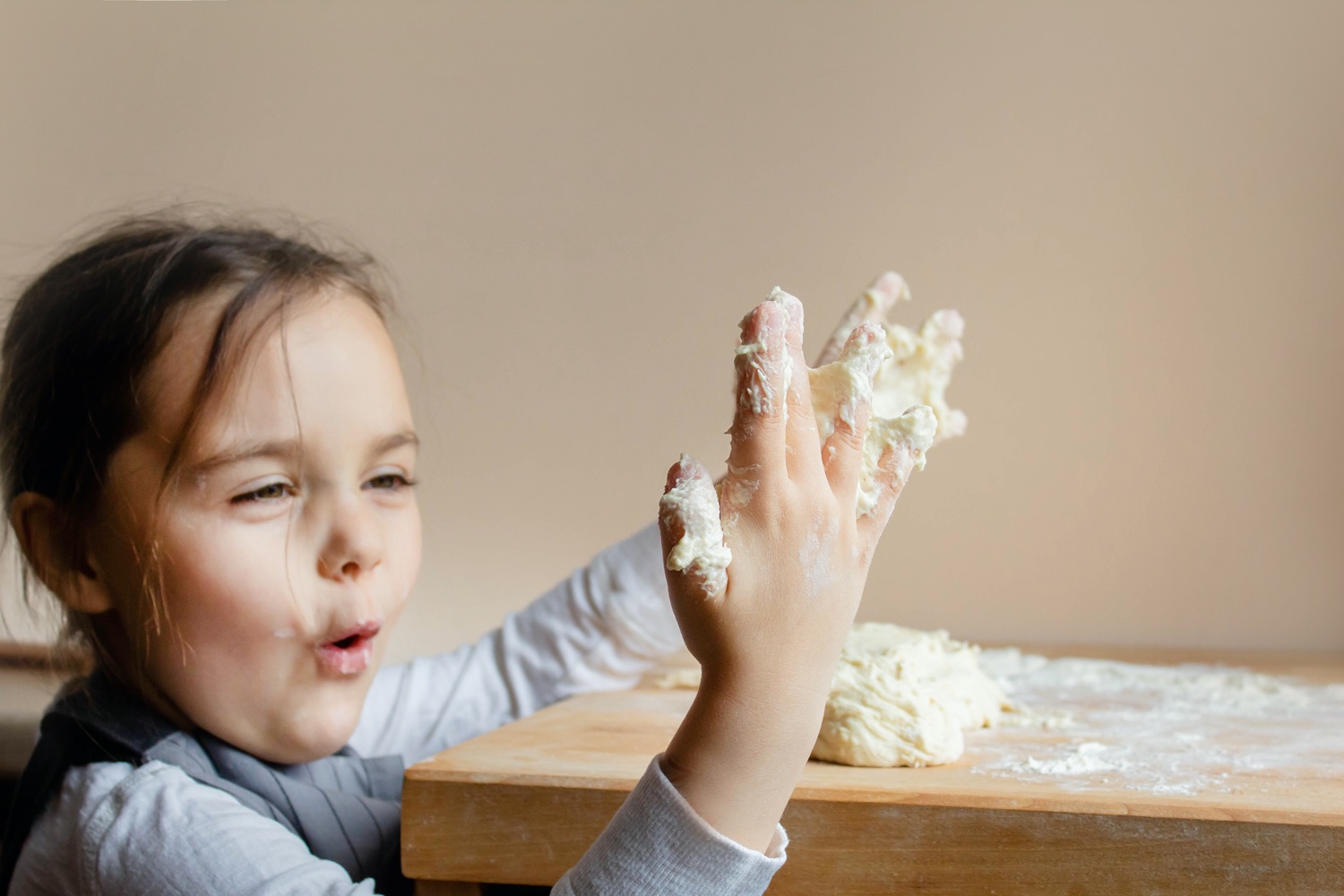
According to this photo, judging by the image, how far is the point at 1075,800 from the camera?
0.52 meters

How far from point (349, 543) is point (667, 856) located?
33 centimetres

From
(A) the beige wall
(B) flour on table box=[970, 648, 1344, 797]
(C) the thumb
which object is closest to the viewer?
(C) the thumb

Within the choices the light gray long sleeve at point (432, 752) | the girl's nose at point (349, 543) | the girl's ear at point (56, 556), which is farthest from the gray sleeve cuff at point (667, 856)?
the girl's ear at point (56, 556)

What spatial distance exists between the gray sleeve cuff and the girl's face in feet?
1.00

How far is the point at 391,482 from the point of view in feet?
2.66

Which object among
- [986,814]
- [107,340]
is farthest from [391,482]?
[986,814]

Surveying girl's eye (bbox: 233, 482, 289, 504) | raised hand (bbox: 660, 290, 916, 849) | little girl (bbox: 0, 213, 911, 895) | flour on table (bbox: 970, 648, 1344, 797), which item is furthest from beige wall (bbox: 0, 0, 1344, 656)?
raised hand (bbox: 660, 290, 916, 849)

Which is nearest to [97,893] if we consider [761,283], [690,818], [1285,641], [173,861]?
[173,861]

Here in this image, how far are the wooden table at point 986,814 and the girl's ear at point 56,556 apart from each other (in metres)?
0.29

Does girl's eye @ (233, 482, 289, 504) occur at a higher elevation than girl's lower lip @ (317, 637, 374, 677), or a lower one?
higher

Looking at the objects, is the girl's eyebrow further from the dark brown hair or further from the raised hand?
the raised hand

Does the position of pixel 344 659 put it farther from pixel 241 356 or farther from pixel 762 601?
pixel 762 601

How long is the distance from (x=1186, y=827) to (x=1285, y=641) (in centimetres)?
90

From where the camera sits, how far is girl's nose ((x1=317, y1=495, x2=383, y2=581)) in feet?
2.34
